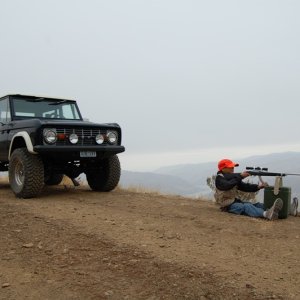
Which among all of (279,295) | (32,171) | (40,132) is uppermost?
(40,132)

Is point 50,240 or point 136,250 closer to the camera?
point 136,250

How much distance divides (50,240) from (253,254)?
213cm

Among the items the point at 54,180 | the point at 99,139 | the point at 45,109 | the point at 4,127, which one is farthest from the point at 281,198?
the point at 54,180

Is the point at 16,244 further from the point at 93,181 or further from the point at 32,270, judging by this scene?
the point at 93,181

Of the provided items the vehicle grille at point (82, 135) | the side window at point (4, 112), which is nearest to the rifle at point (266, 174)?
the vehicle grille at point (82, 135)

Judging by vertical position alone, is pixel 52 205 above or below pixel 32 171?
below

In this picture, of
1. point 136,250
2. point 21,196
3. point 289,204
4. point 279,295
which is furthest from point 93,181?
point 279,295

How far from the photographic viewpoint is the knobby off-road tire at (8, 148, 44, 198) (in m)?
7.56

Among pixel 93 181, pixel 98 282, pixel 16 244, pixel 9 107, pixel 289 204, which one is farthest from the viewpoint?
pixel 93 181

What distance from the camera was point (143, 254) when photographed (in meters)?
4.28

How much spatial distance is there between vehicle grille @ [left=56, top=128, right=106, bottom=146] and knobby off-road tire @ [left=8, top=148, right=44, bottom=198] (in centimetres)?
53

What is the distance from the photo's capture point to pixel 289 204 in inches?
267

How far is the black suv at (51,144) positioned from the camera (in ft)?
24.9

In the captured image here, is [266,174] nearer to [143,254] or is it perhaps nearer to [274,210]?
[274,210]
